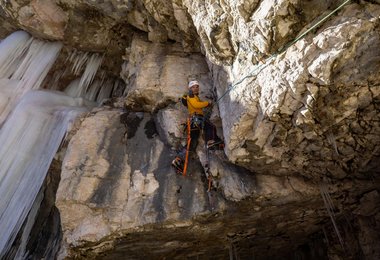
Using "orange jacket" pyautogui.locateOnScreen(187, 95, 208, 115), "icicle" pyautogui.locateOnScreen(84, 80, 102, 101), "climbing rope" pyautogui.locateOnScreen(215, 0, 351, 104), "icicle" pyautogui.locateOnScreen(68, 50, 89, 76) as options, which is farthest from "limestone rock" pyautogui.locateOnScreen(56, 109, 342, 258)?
"icicle" pyautogui.locateOnScreen(68, 50, 89, 76)

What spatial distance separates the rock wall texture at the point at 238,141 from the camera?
13.0 ft

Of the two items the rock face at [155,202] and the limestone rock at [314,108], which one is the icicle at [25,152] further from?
the limestone rock at [314,108]

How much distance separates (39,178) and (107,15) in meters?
4.13

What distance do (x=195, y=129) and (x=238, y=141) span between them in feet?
3.85

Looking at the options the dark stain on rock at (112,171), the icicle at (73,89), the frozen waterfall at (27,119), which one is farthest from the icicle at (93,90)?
the dark stain on rock at (112,171)

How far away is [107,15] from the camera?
8055mm

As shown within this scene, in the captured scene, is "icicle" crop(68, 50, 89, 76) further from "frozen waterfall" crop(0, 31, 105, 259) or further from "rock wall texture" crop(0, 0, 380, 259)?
"rock wall texture" crop(0, 0, 380, 259)

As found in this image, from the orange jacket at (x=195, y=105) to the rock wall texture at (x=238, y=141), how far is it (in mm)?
300

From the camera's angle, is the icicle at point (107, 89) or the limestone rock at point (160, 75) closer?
the limestone rock at point (160, 75)

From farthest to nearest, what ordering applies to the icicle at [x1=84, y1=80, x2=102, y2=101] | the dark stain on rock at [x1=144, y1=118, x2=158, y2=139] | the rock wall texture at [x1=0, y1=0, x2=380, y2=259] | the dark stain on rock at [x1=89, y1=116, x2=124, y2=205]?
the icicle at [x1=84, y1=80, x2=102, y2=101], the dark stain on rock at [x1=144, y1=118, x2=158, y2=139], the dark stain on rock at [x1=89, y1=116, x2=124, y2=205], the rock wall texture at [x1=0, y1=0, x2=380, y2=259]

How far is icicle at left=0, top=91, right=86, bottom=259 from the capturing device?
6570 mm

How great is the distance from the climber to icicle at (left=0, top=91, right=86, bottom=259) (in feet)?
9.03

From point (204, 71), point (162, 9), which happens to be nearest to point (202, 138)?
point (204, 71)

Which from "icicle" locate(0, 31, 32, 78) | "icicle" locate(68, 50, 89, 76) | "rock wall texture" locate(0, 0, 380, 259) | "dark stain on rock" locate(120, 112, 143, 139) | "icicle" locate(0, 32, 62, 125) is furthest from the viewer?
"icicle" locate(68, 50, 89, 76)
